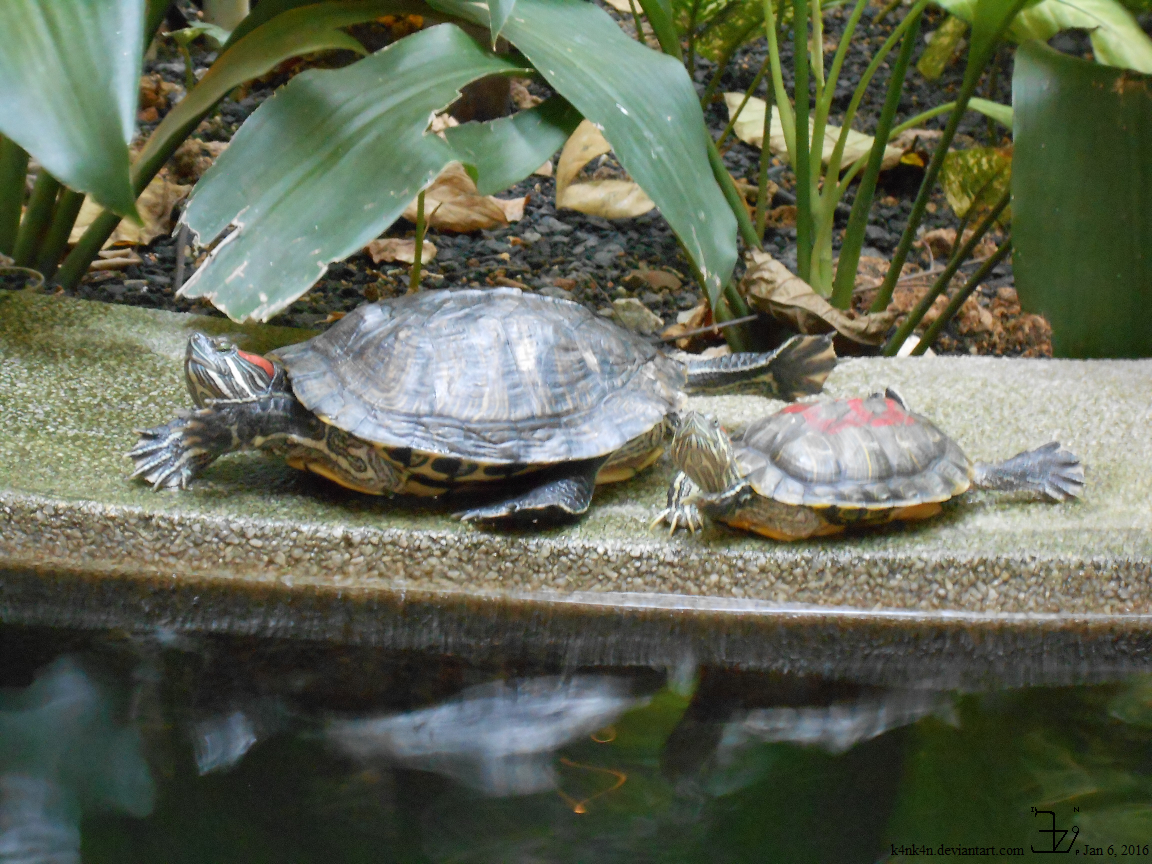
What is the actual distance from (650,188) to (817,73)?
5.69 feet

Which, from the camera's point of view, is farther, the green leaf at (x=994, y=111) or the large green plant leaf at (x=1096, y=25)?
the green leaf at (x=994, y=111)

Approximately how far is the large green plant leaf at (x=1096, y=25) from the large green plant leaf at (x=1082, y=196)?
34 centimetres

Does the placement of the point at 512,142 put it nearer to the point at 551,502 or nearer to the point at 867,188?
the point at 551,502

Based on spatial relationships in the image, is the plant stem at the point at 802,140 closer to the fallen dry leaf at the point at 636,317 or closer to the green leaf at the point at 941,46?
the fallen dry leaf at the point at 636,317

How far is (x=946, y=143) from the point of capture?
2893 millimetres

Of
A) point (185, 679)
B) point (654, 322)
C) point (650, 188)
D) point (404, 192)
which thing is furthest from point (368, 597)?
point (654, 322)

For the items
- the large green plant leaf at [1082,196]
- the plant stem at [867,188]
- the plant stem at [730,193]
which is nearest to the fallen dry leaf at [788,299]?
the plant stem at [730,193]

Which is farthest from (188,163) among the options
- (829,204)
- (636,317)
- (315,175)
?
(829,204)

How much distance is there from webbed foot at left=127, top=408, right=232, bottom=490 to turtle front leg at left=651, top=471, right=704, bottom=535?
3.07 ft

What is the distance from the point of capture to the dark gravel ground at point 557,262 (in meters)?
3.54

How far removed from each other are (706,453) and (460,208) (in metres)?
2.21

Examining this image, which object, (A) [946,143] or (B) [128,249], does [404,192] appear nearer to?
(A) [946,143]

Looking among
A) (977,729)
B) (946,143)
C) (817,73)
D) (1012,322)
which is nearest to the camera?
(977,729)

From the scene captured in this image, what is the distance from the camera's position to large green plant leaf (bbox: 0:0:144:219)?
1598 mm
